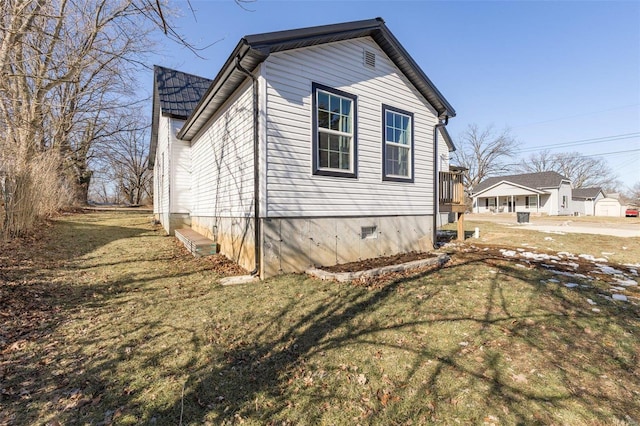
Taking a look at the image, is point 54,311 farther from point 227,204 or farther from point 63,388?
point 227,204

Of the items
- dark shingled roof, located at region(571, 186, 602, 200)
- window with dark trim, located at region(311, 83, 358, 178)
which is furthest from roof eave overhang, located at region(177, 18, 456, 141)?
dark shingled roof, located at region(571, 186, 602, 200)

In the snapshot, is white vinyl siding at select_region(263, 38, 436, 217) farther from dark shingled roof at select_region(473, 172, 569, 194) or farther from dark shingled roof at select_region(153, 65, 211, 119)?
dark shingled roof at select_region(473, 172, 569, 194)

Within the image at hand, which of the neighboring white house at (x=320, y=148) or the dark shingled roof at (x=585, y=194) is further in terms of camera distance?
the dark shingled roof at (x=585, y=194)

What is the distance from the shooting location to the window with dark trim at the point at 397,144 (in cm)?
727

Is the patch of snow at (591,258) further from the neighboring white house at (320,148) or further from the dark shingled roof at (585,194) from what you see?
the dark shingled roof at (585,194)

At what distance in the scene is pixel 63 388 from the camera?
8.38 feet

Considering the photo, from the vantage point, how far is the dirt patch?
584 cm

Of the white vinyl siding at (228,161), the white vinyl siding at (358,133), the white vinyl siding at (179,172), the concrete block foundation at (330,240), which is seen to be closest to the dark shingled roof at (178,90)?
the white vinyl siding at (179,172)

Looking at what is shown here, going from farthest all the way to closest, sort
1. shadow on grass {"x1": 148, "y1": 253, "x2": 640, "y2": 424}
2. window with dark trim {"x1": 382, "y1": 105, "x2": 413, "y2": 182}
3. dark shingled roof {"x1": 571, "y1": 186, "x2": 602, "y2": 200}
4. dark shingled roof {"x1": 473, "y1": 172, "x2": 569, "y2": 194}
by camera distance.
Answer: dark shingled roof {"x1": 571, "y1": 186, "x2": 602, "y2": 200} < dark shingled roof {"x1": 473, "y1": 172, "x2": 569, "y2": 194} < window with dark trim {"x1": 382, "y1": 105, "x2": 413, "y2": 182} < shadow on grass {"x1": 148, "y1": 253, "x2": 640, "y2": 424}

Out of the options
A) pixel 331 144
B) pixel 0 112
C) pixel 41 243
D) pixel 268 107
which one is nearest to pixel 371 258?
pixel 331 144

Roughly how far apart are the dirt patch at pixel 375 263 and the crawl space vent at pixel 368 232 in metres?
0.52

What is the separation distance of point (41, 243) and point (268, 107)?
743 centimetres

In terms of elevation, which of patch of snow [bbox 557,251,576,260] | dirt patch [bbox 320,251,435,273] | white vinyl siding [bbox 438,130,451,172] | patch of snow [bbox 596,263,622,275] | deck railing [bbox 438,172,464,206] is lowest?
patch of snow [bbox 596,263,622,275]

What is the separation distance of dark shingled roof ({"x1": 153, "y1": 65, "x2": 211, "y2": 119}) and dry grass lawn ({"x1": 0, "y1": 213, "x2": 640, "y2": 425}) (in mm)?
7945
